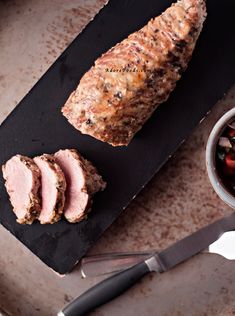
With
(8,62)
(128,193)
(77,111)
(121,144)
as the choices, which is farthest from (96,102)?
(8,62)

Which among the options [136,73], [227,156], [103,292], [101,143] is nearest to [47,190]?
[101,143]

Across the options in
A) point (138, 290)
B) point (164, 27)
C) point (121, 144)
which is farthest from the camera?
point (138, 290)

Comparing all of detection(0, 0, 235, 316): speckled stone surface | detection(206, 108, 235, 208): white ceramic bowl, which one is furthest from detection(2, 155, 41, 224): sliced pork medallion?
detection(206, 108, 235, 208): white ceramic bowl

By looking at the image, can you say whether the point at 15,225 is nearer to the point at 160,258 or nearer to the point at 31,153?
the point at 31,153

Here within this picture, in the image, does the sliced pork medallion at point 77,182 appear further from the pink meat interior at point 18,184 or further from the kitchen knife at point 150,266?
the kitchen knife at point 150,266

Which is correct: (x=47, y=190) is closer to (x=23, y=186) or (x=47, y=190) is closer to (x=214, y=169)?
(x=23, y=186)
